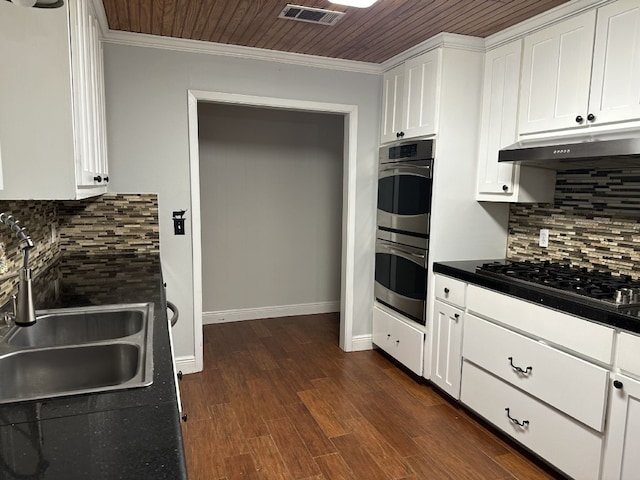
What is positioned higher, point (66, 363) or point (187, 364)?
point (66, 363)

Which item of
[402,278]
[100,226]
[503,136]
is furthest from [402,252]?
[100,226]

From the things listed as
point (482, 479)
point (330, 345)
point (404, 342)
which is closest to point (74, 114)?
point (482, 479)

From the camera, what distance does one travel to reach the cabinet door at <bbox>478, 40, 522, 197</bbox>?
267cm

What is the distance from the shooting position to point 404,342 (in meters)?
3.25

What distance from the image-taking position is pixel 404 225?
3.21 m

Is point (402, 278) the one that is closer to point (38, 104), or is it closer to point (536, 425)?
point (536, 425)

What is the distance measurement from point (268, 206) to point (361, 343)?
5.61ft

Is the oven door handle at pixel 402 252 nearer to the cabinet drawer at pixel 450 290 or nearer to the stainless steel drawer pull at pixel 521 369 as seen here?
the cabinet drawer at pixel 450 290

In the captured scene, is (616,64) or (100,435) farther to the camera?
(616,64)

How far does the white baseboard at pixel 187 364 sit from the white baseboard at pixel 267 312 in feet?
3.59

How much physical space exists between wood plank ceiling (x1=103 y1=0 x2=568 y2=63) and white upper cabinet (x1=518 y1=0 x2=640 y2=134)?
0.21 metres

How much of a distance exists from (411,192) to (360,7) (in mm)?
1288

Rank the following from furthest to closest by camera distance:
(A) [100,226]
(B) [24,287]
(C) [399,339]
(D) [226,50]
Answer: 1. (C) [399,339]
2. (D) [226,50]
3. (A) [100,226]
4. (B) [24,287]

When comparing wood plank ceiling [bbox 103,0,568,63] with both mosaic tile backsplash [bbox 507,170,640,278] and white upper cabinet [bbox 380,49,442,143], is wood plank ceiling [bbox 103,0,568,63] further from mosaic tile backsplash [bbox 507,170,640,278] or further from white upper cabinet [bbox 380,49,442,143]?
mosaic tile backsplash [bbox 507,170,640,278]
